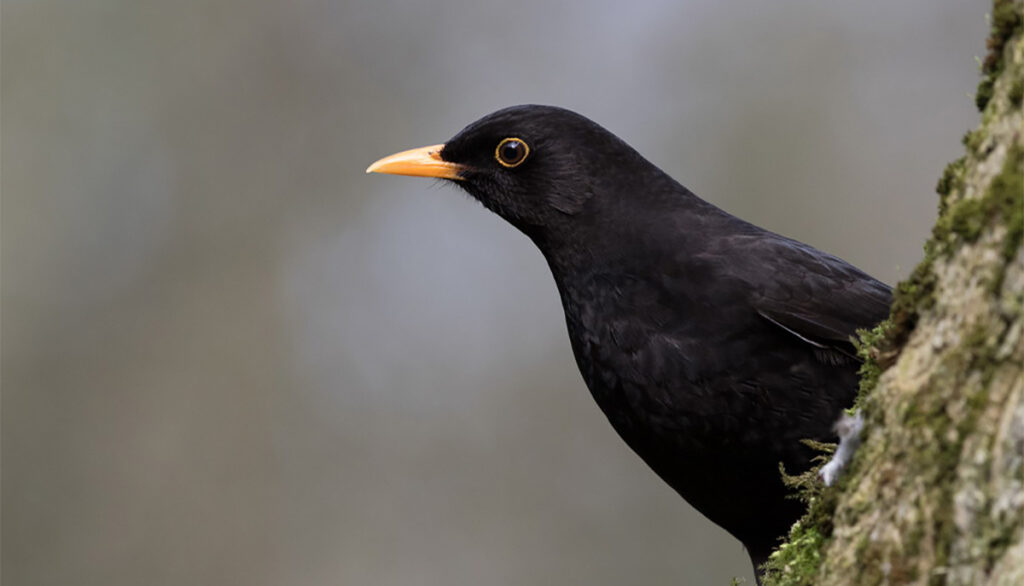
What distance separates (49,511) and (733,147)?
7.08 metres

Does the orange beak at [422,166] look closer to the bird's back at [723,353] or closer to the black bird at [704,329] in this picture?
the black bird at [704,329]

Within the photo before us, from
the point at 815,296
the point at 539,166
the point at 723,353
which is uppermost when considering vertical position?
the point at 539,166

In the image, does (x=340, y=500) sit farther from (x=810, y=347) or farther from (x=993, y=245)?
(x=993, y=245)

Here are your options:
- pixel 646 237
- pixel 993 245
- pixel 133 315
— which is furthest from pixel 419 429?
pixel 993 245

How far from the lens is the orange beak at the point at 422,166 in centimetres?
461

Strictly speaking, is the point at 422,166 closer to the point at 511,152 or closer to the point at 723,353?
the point at 511,152

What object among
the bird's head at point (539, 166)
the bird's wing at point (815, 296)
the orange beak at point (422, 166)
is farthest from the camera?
the orange beak at point (422, 166)

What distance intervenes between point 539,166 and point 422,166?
0.55 metres

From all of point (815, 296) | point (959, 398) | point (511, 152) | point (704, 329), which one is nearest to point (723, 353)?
point (704, 329)

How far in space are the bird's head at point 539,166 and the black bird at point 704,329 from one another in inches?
0.4

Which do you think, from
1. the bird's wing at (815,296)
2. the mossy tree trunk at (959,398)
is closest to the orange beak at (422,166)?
the bird's wing at (815,296)

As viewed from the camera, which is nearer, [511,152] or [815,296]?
[815,296]

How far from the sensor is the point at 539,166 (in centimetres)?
441

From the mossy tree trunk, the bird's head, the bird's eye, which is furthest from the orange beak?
the mossy tree trunk
